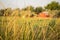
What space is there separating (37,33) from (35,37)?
7cm

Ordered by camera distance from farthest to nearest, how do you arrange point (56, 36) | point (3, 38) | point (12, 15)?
1. point (56, 36)
2. point (12, 15)
3. point (3, 38)

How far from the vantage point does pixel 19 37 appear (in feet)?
5.13

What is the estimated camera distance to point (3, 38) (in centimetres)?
155

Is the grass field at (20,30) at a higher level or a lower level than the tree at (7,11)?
lower

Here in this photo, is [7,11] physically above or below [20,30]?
above

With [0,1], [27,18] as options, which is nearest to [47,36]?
[27,18]

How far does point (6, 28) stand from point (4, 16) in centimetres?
12

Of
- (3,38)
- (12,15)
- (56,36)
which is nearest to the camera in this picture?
(3,38)

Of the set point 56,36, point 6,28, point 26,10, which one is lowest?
point 56,36

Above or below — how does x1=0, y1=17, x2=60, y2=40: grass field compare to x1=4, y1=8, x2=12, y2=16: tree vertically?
below

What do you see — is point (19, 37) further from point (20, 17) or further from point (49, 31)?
point (49, 31)

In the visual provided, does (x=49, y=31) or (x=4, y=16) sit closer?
(x=4, y=16)

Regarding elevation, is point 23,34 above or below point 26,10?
below

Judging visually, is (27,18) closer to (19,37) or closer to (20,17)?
(20,17)
